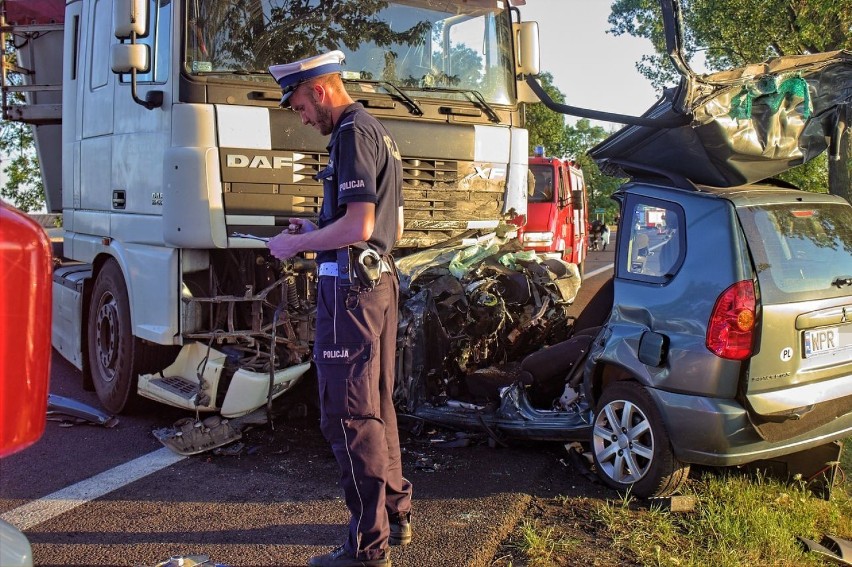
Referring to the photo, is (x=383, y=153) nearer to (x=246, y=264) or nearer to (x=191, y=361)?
(x=246, y=264)

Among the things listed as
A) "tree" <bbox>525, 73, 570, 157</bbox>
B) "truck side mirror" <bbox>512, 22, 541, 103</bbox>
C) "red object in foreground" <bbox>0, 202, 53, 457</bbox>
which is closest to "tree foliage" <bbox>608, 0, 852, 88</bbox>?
"truck side mirror" <bbox>512, 22, 541, 103</bbox>

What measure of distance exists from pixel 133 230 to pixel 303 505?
258 centimetres

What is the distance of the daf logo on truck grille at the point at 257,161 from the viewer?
5.20 m

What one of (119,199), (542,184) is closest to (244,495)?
(119,199)

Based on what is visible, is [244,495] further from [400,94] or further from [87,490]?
[400,94]

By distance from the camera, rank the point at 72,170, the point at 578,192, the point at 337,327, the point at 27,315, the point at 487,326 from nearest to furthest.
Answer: the point at 27,315, the point at 337,327, the point at 487,326, the point at 72,170, the point at 578,192

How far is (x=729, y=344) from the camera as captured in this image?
3869mm

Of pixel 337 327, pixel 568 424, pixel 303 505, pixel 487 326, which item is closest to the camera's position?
pixel 337 327

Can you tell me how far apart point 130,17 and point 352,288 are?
2.74 m

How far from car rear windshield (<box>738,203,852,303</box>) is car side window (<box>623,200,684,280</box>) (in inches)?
13.7

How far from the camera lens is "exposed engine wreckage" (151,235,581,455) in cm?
527

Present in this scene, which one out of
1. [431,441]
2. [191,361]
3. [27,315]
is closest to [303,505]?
[431,441]

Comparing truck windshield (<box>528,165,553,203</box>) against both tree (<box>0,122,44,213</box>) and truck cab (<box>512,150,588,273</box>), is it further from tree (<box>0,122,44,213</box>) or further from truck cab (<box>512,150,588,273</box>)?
tree (<box>0,122,44,213</box>)

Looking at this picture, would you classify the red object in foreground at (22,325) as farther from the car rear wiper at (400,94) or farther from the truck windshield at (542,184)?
the truck windshield at (542,184)
